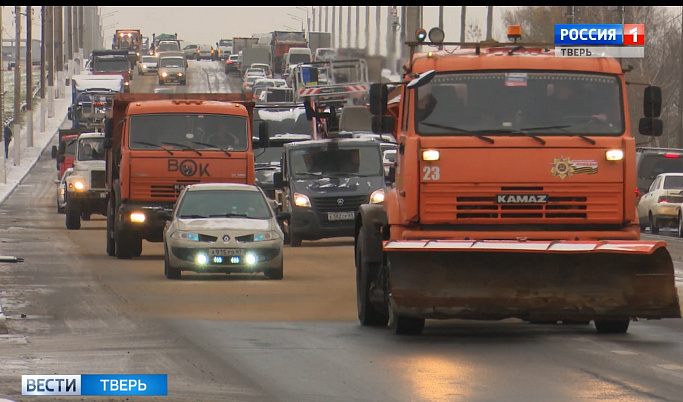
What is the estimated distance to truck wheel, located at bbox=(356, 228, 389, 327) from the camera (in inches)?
661

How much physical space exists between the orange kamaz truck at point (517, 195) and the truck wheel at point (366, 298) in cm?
49

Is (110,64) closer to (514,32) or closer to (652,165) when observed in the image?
(652,165)

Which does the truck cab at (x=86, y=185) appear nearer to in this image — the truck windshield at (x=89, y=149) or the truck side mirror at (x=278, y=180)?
the truck windshield at (x=89, y=149)

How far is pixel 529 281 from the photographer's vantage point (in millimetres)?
15234

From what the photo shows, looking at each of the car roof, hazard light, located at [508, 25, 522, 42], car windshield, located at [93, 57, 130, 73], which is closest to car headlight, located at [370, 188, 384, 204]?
the car roof

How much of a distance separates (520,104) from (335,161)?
60.6ft

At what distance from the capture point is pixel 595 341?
1552cm

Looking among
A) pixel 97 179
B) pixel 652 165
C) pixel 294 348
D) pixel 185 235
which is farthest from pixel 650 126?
pixel 652 165

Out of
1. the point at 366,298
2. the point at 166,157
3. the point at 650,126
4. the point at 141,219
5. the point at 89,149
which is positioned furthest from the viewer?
the point at 89,149

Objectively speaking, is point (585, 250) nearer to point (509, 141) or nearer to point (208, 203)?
point (509, 141)

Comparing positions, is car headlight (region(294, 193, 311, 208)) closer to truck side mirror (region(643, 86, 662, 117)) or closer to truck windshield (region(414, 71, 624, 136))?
truck windshield (region(414, 71, 624, 136))

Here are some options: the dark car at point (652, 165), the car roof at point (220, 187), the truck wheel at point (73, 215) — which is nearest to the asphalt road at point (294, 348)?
the car roof at point (220, 187)

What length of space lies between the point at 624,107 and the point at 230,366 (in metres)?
5.05
